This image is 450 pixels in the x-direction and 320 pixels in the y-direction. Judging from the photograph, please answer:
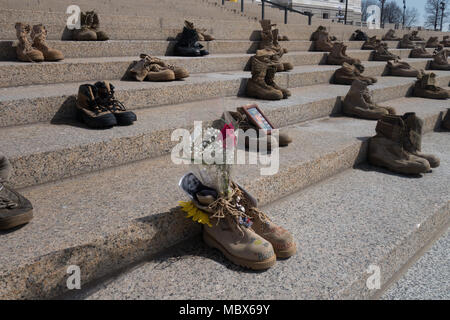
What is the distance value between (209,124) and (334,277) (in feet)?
5.79

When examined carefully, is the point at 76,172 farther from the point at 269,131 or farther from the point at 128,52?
the point at 128,52

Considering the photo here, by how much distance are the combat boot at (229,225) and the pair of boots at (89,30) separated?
11.4ft

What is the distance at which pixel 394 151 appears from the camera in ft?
11.4

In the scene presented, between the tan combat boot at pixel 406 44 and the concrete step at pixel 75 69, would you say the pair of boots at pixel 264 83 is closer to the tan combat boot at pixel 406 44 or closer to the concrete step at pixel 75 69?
the concrete step at pixel 75 69

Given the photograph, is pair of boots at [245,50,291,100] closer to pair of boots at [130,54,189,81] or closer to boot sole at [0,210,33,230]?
pair of boots at [130,54,189,81]

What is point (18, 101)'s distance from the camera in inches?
111

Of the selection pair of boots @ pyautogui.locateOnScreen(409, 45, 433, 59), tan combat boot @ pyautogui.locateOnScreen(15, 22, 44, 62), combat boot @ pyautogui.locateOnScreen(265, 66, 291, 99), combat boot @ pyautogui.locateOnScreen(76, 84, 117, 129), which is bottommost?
combat boot @ pyautogui.locateOnScreen(76, 84, 117, 129)

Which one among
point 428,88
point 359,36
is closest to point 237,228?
point 428,88

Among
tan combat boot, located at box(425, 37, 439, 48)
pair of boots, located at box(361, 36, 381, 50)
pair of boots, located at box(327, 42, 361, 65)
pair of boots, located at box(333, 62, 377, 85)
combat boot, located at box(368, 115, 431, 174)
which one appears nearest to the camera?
combat boot, located at box(368, 115, 431, 174)

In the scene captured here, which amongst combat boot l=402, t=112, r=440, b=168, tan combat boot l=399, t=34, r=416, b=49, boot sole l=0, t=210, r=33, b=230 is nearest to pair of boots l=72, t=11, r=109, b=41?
boot sole l=0, t=210, r=33, b=230

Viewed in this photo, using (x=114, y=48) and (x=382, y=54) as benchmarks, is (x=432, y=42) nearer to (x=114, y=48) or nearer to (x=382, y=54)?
(x=382, y=54)

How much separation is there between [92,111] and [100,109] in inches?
2.5

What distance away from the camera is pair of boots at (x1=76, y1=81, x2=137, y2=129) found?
285 centimetres

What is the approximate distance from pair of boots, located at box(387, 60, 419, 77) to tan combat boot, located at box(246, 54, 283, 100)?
398 centimetres
